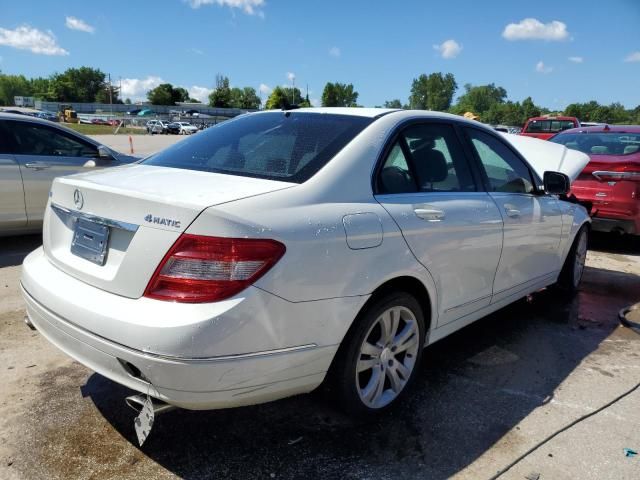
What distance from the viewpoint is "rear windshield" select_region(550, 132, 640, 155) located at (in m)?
7.31

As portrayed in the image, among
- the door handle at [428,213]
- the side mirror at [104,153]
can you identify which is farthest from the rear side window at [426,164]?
the side mirror at [104,153]

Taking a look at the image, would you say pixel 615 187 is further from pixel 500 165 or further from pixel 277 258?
pixel 277 258

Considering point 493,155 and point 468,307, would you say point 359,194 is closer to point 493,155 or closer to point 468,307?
point 468,307

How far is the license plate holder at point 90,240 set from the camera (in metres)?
2.35

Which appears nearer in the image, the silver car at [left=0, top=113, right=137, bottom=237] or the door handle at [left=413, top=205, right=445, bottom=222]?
the door handle at [left=413, top=205, right=445, bottom=222]

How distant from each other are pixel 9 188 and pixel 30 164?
36cm

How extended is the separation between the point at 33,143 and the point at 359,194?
5104mm

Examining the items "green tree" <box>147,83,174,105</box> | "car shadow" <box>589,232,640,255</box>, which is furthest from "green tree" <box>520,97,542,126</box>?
"car shadow" <box>589,232,640,255</box>

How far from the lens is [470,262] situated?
126 inches

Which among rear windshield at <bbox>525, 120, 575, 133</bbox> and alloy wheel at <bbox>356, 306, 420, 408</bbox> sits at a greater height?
rear windshield at <bbox>525, 120, 575, 133</bbox>

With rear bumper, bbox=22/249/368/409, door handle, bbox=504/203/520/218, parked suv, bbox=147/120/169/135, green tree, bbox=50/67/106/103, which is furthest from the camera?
green tree, bbox=50/67/106/103

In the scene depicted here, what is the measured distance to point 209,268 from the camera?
2.06 meters

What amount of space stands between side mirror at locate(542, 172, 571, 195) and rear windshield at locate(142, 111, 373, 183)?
6.51 ft

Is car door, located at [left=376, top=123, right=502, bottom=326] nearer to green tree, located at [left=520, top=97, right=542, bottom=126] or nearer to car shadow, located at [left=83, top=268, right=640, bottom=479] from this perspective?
car shadow, located at [left=83, top=268, right=640, bottom=479]
